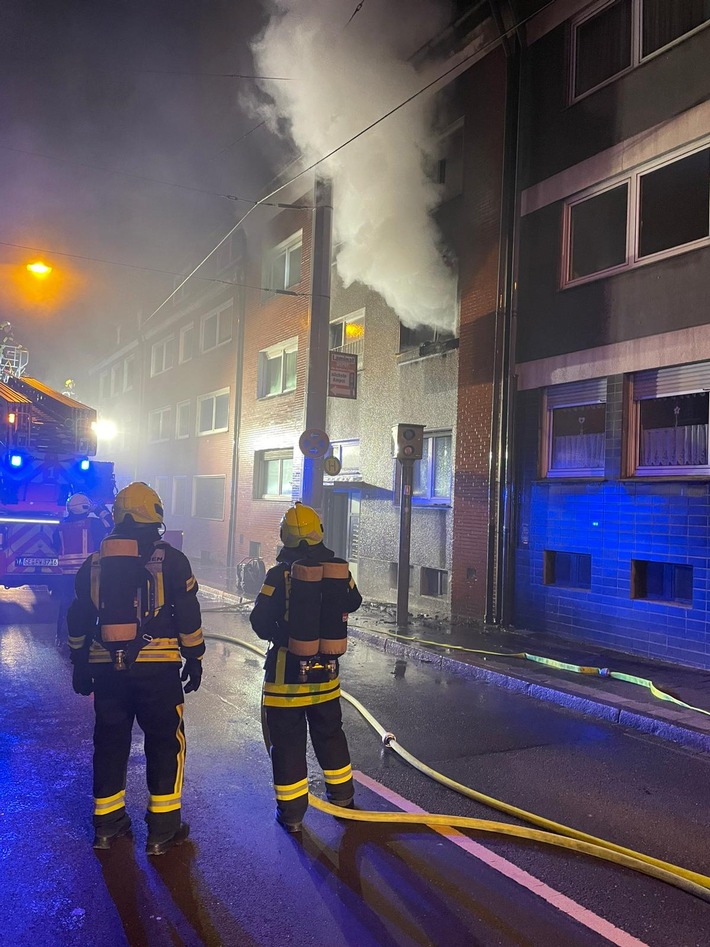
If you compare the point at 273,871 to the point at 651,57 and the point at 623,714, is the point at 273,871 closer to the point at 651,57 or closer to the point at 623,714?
the point at 623,714

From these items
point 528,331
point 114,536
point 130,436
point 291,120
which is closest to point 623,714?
point 114,536

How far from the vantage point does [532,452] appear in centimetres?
1076

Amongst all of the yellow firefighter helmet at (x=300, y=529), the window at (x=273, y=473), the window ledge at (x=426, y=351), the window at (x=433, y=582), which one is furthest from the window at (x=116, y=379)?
the yellow firefighter helmet at (x=300, y=529)

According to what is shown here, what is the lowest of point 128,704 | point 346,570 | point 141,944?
point 141,944

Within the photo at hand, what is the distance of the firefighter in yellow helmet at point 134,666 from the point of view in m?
3.74

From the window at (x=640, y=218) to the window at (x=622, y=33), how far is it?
4.88 feet

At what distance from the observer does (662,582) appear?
29.9ft

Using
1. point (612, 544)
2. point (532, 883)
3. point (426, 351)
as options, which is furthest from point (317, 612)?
point (426, 351)

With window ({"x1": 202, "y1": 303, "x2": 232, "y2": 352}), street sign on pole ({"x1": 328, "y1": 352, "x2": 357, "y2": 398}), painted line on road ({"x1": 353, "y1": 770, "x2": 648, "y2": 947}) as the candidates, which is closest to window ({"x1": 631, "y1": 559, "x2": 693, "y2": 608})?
painted line on road ({"x1": 353, "y1": 770, "x2": 648, "y2": 947})

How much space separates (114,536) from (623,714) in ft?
15.6

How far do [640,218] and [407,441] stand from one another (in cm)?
417

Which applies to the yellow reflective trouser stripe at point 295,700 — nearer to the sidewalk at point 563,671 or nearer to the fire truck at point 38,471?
the sidewalk at point 563,671

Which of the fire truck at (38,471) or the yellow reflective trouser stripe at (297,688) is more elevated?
the fire truck at (38,471)

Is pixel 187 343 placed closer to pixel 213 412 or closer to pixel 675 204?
pixel 213 412
